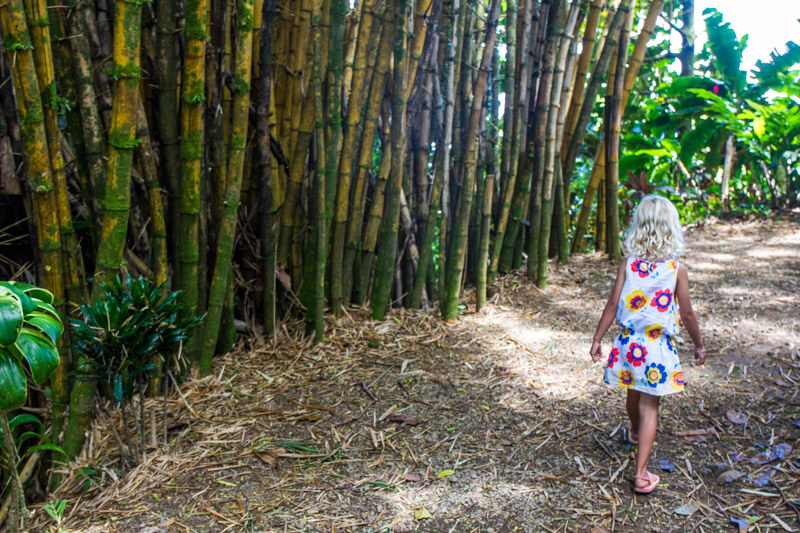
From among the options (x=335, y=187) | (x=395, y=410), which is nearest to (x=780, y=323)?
(x=395, y=410)

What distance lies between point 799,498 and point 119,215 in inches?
79.1

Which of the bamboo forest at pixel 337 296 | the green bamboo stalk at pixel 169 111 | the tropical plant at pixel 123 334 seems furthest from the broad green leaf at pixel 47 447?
the green bamboo stalk at pixel 169 111

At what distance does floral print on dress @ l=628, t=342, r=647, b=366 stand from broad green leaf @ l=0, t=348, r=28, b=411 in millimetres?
1477

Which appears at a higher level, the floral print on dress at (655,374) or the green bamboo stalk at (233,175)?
the green bamboo stalk at (233,175)

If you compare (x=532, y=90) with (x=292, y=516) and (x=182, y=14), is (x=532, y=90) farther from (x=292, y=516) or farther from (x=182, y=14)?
(x=292, y=516)

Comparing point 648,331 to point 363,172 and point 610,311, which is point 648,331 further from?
point 363,172

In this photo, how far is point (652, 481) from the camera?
5.29 ft

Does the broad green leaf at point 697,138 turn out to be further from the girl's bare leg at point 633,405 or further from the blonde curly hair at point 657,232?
the girl's bare leg at point 633,405

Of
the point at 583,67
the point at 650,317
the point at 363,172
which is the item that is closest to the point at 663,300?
the point at 650,317

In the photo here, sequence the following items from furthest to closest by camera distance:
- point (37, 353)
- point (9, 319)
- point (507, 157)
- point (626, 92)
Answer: point (626, 92) → point (507, 157) → point (37, 353) → point (9, 319)

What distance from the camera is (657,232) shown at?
5.39ft

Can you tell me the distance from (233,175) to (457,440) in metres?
1.23

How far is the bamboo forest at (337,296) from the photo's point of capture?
1.58m

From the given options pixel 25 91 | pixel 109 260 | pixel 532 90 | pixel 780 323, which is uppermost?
pixel 532 90
